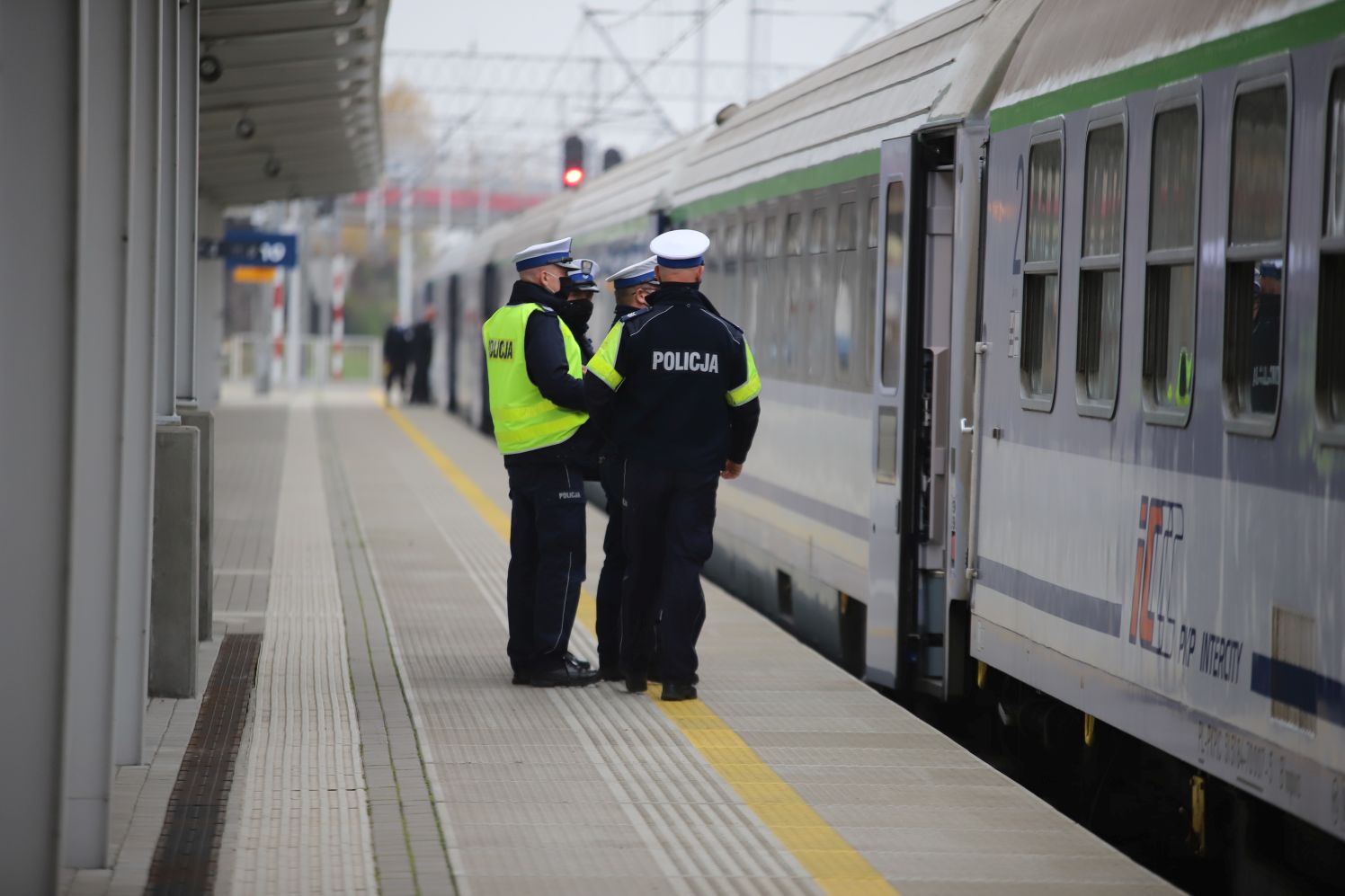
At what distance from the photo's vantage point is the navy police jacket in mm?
8500

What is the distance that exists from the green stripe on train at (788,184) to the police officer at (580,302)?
5.75 ft

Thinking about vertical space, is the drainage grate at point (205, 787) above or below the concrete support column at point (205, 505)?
below

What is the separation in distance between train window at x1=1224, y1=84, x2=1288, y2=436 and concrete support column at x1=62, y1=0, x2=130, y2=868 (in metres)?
3.20

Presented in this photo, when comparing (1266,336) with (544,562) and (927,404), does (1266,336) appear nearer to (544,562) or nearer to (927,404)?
(927,404)

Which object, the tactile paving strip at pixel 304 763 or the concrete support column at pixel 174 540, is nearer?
the tactile paving strip at pixel 304 763

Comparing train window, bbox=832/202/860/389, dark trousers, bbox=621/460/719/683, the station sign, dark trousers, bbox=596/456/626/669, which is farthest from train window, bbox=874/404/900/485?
the station sign

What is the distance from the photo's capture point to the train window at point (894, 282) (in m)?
9.55

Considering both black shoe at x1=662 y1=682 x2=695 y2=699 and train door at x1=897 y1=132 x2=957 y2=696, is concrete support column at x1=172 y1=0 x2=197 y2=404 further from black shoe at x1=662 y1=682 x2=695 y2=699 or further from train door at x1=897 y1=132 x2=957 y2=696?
train door at x1=897 y1=132 x2=957 y2=696

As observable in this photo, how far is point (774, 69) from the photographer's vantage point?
4231cm

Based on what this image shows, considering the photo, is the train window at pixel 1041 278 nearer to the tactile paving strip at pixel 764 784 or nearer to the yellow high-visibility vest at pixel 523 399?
the tactile paving strip at pixel 764 784

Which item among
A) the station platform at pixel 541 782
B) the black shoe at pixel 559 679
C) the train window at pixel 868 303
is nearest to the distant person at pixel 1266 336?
the station platform at pixel 541 782

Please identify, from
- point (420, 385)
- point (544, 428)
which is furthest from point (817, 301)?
point (420, 385)

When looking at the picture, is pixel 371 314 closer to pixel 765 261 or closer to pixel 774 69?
pixel 774 69

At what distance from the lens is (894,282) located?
9695mm
